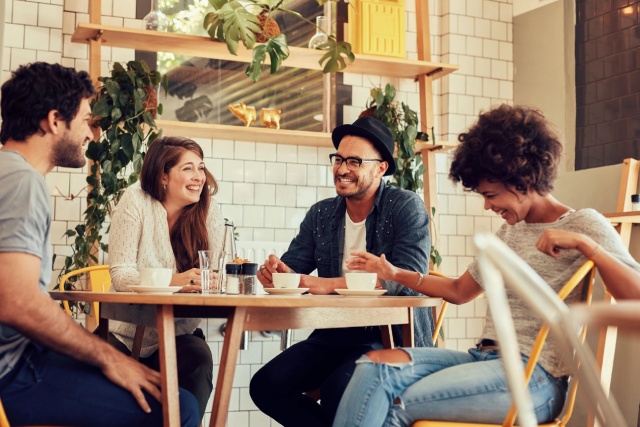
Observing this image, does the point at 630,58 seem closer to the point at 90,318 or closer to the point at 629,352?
the point at 629,352

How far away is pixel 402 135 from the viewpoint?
471 cm

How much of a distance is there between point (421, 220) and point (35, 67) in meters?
1.50

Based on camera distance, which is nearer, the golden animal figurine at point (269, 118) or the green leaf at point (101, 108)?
the green leaf at point (101, 108)

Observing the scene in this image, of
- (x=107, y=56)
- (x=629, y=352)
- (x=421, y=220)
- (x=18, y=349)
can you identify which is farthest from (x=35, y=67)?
(x=629, y=352)

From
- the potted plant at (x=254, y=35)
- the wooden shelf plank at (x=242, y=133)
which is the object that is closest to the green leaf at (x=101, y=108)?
the wooden shelf plank at (x=242, y=133)

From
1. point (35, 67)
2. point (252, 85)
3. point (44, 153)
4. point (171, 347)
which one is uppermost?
point (252, 85)

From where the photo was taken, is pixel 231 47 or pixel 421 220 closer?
pixel 421 220

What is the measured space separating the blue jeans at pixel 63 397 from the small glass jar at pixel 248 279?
0.54 metres

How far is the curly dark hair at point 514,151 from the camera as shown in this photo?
88.7 inches

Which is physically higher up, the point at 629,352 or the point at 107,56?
the point at 107,56

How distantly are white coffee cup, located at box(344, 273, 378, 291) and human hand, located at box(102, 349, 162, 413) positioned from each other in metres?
0.68

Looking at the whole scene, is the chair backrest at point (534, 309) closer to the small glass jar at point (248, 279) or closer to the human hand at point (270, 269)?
the small glass jar at point (248, 279)

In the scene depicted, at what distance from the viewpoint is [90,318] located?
414cm

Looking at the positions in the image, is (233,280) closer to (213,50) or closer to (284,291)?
(284,291)
